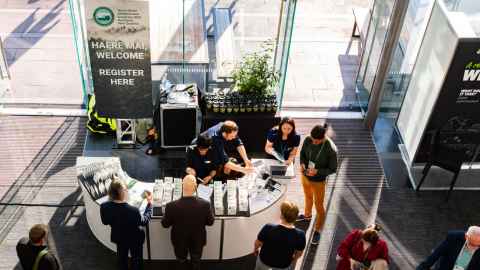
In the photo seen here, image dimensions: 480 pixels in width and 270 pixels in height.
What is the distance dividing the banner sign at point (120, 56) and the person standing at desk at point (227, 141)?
1200mm

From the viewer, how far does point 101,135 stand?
869cm

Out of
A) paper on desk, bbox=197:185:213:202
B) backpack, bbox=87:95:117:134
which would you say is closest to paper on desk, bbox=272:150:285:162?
paper on desk, bbox=197:185:213:202

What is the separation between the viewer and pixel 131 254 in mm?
6488

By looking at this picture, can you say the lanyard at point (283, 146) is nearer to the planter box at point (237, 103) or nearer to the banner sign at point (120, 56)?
the planter box at point (237, 103)

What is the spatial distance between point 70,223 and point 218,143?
7.02 feet

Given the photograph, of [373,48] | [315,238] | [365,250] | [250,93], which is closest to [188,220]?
[365,250]

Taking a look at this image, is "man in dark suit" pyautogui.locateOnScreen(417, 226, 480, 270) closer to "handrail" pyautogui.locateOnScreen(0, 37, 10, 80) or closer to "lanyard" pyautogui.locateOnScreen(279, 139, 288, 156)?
"lanyard" pyautogui.locateOnScreen(279, 139, 288, 156)

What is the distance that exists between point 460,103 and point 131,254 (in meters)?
4.63

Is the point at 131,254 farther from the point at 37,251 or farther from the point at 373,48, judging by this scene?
the point at 373,48

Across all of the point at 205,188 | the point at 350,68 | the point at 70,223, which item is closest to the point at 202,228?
the point at 205,188

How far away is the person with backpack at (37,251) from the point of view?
5.48 m

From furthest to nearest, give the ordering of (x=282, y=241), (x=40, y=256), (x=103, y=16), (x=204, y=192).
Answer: (x=103, y=16) → (x=204, y=192) → (x=282, y=241) → (x=40, y=256)

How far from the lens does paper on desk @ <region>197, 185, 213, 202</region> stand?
668cm

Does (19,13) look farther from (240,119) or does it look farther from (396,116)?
(396,116)
